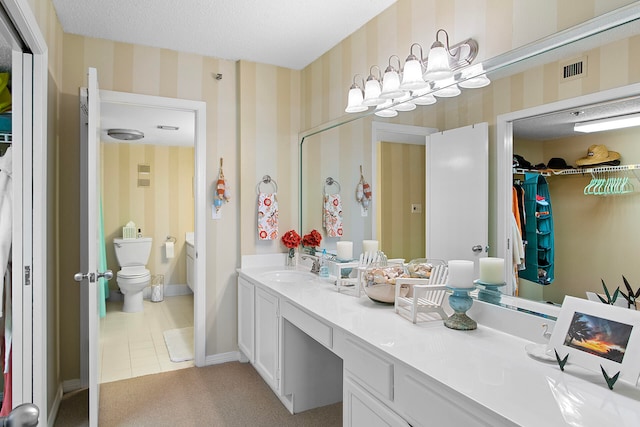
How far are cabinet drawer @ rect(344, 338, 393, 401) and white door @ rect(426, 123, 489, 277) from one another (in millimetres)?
651

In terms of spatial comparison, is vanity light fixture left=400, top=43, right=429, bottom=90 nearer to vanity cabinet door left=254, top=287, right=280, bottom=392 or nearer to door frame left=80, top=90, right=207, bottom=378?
vanity cabinet door left=254, top=287, right=280, bottom=392

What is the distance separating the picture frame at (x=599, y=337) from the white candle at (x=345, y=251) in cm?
147

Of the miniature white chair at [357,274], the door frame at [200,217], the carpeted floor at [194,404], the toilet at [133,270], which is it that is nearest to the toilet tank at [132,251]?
the toilet at [133,270]

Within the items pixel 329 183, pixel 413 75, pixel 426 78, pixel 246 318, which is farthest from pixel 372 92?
pixel 246 318

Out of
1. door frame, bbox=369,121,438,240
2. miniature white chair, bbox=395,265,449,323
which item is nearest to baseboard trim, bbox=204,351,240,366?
door frame, bbox=369,121,438,240

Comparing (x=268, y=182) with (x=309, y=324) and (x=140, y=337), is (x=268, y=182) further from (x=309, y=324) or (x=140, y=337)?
(x=140, y=337)

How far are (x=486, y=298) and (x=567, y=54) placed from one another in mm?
964

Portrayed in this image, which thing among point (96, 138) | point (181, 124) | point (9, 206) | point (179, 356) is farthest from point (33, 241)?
point (181, 124)

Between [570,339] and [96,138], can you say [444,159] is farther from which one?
[96,138]

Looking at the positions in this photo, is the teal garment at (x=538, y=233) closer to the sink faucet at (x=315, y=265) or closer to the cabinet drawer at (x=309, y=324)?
the cabinet drawer at (x=309, y=324)

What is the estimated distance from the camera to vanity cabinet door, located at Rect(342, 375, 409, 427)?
54.1 inches

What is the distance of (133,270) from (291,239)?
2766mm

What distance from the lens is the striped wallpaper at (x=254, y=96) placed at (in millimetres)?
1654

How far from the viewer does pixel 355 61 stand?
2.71 meters
